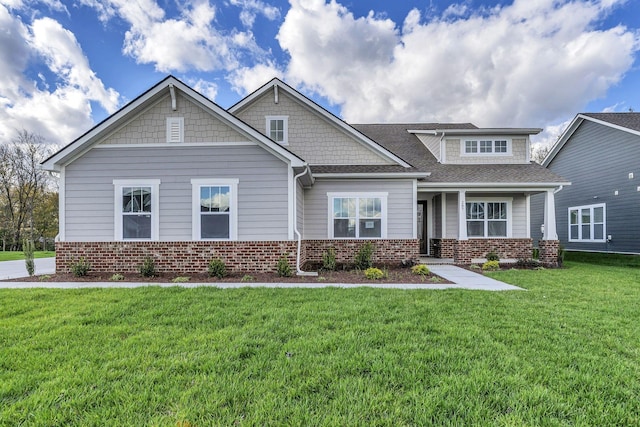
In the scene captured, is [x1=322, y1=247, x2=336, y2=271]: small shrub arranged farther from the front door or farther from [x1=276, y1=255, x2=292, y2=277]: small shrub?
the front door

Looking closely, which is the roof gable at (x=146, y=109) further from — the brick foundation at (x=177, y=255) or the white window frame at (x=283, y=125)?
the white window frame at (x=283, y=125)

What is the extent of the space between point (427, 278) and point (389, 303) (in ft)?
10.9

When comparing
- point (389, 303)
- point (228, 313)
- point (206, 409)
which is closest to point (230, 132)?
point (228, 313)

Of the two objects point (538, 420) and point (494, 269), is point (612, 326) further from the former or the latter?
point (494, 269)

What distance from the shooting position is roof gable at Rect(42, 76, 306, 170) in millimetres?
8398

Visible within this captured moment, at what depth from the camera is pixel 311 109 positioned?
450 inches

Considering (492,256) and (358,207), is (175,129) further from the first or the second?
(492,256)

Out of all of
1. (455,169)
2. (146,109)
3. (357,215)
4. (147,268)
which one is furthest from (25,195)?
(455,169)

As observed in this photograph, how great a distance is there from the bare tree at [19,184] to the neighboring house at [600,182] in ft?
130

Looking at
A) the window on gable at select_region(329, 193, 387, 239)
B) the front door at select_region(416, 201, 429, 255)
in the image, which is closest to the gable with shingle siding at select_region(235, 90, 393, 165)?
the window on gable at select_region(329, 193, 387, 239)

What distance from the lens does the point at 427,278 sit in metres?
8.28

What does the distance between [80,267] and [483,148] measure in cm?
1487

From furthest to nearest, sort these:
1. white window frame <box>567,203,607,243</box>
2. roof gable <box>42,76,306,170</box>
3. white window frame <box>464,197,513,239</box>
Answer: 1. white window frame <box>567,203,607,243</box>
2. white window frame <box>464,197,513,239</box>
3. roof gable <box>42,76,306,170</box>

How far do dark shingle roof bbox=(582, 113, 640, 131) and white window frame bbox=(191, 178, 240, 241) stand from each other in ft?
51.7
